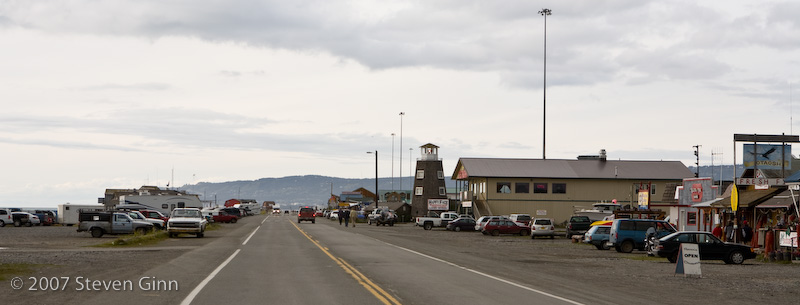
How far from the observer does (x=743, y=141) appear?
41.7 m

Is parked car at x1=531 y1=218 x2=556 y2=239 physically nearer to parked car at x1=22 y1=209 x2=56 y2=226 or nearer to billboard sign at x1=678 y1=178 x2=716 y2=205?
billboard sign at x1=678 y1=178 x2=716 y2=205

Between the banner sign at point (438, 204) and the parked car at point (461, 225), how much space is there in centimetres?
2735

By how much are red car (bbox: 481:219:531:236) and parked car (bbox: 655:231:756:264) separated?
2872cm

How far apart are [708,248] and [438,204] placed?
67023 mm

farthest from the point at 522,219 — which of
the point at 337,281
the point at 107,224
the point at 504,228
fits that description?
the point at 337,281

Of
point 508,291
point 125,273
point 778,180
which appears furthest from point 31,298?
point 778,180

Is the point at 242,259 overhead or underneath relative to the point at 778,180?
underneath

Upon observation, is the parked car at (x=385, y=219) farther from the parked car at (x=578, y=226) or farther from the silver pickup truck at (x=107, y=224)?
the silver pickup truck at (x=107, y=224)

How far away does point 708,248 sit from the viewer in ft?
104

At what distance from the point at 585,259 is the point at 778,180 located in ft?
42.2

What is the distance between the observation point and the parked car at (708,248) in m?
31.4

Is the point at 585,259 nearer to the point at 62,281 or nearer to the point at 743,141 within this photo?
the point at 743,141

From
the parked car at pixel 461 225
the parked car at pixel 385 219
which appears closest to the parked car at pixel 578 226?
the parked car at pixel 461 225

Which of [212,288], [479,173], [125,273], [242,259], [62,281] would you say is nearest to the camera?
[212,288]
